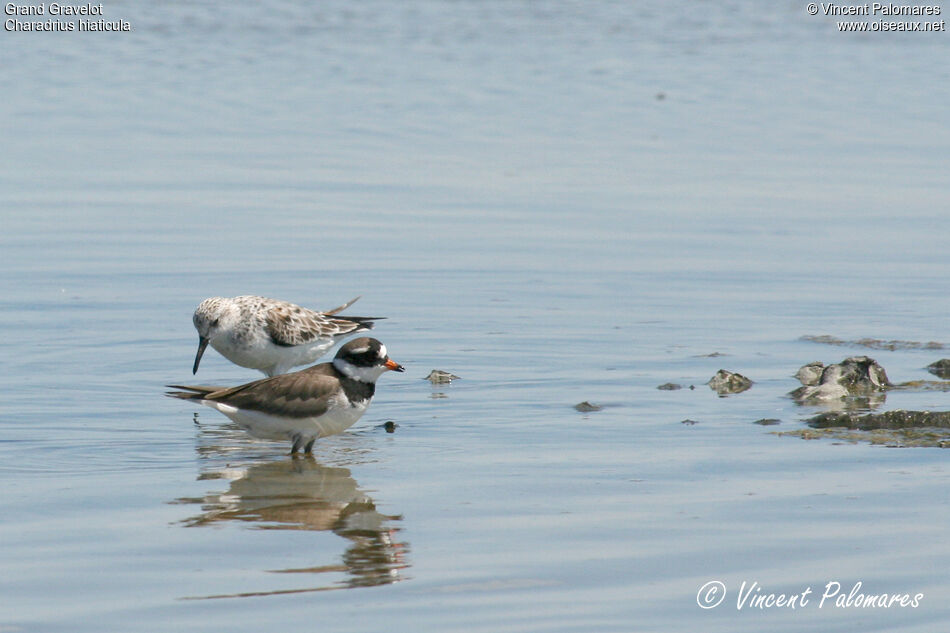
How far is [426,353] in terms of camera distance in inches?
517

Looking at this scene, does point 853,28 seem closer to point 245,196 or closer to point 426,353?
point 245,196

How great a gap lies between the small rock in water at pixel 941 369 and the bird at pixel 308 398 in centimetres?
442

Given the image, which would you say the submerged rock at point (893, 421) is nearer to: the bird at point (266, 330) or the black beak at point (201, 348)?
the bird at point (266, 330)

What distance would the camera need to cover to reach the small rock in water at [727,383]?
465 inches

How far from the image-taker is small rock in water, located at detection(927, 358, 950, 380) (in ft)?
40.0

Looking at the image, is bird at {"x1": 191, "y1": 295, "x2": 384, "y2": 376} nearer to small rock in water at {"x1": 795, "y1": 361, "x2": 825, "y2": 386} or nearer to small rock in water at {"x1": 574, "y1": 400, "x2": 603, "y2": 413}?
small rock in water at {"x1": 574, "y1": 400, "x2": 603, "y2": 413}

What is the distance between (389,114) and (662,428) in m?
13.2

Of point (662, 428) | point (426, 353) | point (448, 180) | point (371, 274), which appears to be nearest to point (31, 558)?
point (662, 428)

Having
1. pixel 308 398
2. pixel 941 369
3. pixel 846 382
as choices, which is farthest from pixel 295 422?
pixel 941 369

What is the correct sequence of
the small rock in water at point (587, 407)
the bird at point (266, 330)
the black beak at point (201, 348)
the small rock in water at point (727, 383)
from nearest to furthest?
the small rock in water at point (587, 407), the small rock in water at point (727, 383), the black beak at point (201, 348), the bird at point (266, 330)

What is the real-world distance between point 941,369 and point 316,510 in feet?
18.5

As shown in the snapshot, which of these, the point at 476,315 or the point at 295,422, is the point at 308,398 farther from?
the point at 476,315

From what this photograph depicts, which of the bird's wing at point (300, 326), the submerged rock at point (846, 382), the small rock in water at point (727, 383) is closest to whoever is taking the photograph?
the submerged rock at point (846, 382)

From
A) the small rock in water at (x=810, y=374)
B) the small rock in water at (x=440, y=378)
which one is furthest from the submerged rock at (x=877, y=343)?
the small rock in water at (x=440, y=378)
